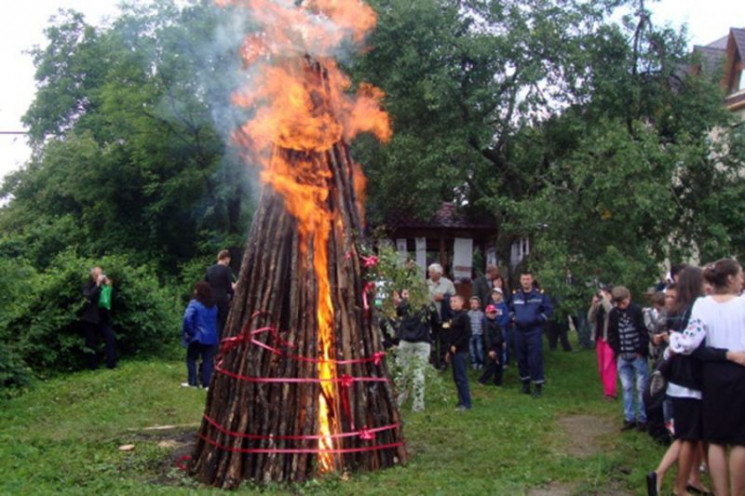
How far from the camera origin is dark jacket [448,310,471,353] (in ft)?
33.8

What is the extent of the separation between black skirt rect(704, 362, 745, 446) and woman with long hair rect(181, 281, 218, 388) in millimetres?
7301

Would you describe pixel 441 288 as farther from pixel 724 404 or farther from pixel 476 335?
pixel 724 404

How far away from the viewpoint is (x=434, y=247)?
21391 mm

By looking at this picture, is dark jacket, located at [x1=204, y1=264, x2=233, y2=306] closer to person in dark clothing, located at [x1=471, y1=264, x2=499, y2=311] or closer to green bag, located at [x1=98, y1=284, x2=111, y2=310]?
green bag, located at [x1=98, y1=284, x2=111, y2=310]

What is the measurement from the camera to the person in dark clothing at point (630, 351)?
29.2 ft

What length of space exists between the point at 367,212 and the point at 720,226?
8.12 metres

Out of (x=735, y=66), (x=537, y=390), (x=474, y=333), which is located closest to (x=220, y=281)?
(x=474, y=333)

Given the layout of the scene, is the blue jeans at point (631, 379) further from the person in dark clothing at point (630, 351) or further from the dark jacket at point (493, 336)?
the dark jacket at point (493, 336)

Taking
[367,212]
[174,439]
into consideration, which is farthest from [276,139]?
[367,212]

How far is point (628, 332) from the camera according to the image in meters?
8.95

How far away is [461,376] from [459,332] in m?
0.59

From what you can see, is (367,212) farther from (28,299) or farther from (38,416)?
(38,416)

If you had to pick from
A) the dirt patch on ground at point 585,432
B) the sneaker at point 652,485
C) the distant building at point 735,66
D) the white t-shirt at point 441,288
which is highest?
the distant building at point 735,66

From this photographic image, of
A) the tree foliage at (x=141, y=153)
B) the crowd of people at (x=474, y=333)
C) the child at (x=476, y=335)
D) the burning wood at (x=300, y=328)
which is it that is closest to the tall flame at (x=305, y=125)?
the burning wood at (x=300, y=328)
